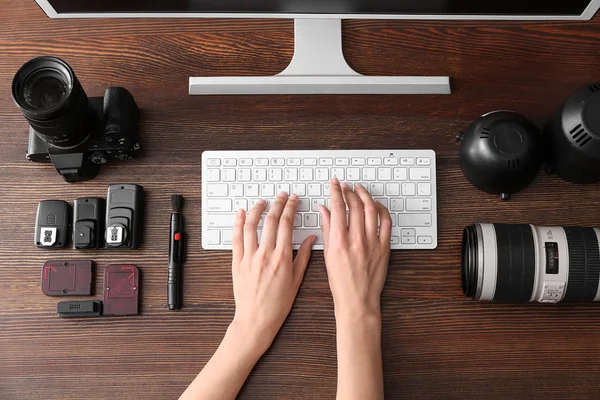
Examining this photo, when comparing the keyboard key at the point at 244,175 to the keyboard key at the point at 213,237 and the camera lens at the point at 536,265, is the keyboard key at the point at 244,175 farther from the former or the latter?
the camera lens at the point at 536,265

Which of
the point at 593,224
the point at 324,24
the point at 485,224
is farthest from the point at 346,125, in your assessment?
the point at 593,224

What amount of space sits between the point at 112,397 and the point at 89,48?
23.8 inches

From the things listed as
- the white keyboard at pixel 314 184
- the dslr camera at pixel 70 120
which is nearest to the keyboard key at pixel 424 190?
the white keyboard at pixel 314 184

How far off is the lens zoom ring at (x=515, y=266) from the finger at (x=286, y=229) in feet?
1.07

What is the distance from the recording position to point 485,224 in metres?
0.81

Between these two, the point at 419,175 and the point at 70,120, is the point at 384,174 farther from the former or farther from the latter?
the point at 70,120

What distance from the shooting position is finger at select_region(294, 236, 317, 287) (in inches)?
32.3

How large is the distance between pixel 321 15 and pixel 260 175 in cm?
29

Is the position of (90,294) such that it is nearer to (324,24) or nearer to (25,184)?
(25,184)

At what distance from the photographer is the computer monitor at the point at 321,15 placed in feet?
2.69

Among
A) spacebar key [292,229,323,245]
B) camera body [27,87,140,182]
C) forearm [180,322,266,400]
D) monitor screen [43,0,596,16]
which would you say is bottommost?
forearm [180,322,266,400]

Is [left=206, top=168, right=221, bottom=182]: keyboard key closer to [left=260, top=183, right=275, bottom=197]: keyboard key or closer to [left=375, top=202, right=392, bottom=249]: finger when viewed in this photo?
[left=260, top=183, right=275, bottom=197]: keyboard key

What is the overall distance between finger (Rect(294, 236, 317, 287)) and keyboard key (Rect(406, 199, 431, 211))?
0.17 metres

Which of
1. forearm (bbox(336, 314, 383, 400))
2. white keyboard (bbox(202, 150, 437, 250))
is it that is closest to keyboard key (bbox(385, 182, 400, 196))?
white keyboard (bbox(202, 150, 437, 250))
